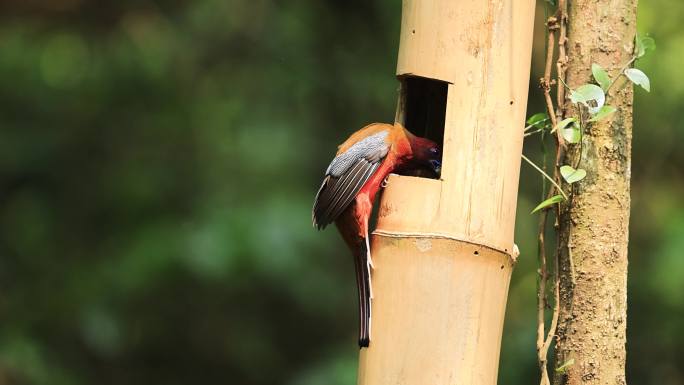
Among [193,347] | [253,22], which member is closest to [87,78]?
[253,22]

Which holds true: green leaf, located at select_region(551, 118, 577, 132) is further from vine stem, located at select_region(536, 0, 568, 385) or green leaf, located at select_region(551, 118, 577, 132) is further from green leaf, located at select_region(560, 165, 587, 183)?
green leaf, located at select_region(560, 165, 587, 183)

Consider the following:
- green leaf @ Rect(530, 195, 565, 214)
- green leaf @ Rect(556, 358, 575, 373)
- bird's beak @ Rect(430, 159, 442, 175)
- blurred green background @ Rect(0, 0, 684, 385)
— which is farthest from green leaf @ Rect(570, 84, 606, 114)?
blurred green background @ Rect(0, 0, 684, 385)

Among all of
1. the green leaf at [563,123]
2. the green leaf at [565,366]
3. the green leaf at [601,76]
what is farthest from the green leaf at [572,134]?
the green leaf at [565,366]

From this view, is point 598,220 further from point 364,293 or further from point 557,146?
point 364,293

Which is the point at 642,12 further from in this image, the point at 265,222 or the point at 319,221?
the point at 319,221

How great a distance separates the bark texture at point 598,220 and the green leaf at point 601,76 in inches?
3.3

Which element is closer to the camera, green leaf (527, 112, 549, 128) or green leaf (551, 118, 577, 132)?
green leaf (551, 118, 577, 132)

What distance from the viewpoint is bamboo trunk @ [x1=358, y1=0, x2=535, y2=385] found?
8.76 ft

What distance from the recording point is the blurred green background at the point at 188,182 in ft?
22.5

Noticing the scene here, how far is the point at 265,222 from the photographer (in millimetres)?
6539

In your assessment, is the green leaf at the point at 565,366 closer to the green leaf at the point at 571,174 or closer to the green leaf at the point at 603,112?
the green leaf at the point at 571,174

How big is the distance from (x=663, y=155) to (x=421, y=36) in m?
4.07

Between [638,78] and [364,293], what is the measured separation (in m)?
0.96

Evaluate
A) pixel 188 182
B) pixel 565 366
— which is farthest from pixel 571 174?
pixel 188 182
